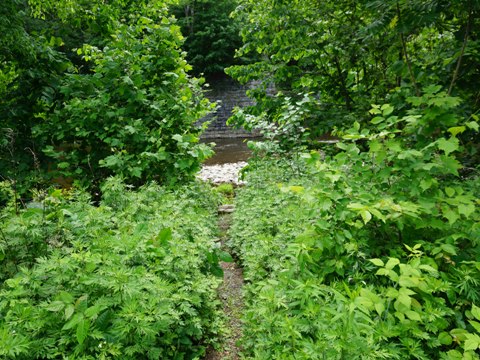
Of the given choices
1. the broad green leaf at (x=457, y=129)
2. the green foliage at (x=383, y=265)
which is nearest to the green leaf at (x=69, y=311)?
the green foliage at (x=383, y=265)

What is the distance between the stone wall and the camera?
76.2 feet

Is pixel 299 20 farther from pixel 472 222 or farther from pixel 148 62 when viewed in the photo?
pixel 472 222

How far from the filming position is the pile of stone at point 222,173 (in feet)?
36.9

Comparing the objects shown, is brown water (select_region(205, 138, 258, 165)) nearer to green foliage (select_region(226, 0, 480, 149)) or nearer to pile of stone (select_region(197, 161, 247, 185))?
pile of stone (select_region(197, 161, 247, 185))

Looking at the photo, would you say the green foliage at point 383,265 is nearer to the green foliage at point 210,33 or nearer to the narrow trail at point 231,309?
the narrow trail at point 231,309

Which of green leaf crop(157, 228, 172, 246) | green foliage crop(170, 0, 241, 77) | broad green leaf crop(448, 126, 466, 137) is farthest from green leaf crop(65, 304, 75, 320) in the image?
green foliage crop(170, 0, 241, 77)

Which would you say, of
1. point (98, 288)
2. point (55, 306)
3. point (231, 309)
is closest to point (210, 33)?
point (231, 309)

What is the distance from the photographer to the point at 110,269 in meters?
1.86

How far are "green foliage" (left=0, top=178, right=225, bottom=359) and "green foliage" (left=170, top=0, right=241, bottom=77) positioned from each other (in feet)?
73.1

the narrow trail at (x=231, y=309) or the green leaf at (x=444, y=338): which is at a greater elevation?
the green leaf at (x=444, y=338)

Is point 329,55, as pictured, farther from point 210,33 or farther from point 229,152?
point 210,33

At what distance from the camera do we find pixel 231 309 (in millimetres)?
3113

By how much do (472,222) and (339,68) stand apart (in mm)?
4166

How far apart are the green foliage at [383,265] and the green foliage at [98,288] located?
0.58m
